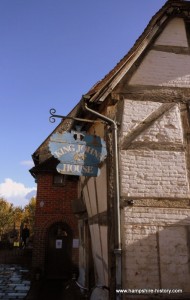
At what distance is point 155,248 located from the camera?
4.98 metres

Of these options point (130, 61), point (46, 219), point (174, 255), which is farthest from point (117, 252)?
point (46, 219)

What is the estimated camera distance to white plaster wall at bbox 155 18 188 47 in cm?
659

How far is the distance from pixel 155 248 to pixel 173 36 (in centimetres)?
512

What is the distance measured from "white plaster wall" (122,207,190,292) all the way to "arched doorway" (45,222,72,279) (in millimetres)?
7200

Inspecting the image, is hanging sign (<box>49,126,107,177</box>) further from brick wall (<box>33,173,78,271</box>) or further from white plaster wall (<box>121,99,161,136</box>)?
brick wall (<box>33,173,78,271</box>)

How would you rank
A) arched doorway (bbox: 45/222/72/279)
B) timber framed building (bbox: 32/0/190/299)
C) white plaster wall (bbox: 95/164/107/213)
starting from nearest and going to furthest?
1. timber framed building (bbox: 32/0/190/299)
2. white plaster wall (bbox: 95/164/107/213)
3. arched doorway (bbox: 45/222/72/279)

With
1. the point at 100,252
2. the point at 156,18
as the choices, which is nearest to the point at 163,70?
the point at 156,18

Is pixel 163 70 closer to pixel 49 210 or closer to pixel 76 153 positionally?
pixel 76 153

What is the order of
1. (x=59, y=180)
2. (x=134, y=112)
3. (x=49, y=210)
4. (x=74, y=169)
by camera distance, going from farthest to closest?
(x=59, y=180) < (x=49, y=210) < (x=134, y=112) < (x=74, y=169)

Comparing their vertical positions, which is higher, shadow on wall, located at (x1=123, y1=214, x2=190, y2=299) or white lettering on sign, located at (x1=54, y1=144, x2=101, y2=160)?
white lettering on sign, located at (x1=54, y1=144, x2=101, y2=160)

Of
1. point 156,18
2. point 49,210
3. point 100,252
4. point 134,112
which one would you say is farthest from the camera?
point 49,210

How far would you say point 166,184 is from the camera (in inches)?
212

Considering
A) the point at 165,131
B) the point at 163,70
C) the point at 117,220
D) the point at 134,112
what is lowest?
the point at 117,220

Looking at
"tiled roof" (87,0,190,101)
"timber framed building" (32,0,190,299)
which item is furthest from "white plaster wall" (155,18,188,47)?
"tiled roof" (87,0,190,101)
